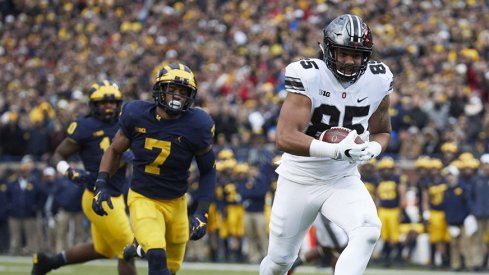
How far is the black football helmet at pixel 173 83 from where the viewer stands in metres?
6.62

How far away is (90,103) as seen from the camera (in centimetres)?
827

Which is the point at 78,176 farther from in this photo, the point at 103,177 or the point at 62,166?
the point at 103,177

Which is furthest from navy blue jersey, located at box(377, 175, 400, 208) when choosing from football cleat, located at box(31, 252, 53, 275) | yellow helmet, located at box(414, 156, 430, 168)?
football cleat, located at box(31, 252, 53, 275)

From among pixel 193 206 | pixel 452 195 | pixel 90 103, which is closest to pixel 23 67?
pixel 193 206

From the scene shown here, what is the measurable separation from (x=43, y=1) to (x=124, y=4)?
2.09 m

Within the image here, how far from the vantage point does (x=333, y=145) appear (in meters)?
5.48

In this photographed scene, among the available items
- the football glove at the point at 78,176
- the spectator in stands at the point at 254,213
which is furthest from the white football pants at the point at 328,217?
the spectator in stands at the point at 254,213

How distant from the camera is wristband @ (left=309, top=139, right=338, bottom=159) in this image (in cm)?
547

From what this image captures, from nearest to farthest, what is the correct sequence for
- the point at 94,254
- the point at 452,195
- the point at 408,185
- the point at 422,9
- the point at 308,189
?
the point at 308,189 → the point at 94,254 → the point at 452,195 → the point at 408,185 → the point at 422,9

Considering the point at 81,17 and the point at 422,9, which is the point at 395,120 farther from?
the point at 81,17

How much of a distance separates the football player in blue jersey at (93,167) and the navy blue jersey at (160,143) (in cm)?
110

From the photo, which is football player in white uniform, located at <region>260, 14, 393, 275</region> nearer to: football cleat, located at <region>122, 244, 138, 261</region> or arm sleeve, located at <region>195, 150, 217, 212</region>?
arm sleeve, located at <region>195, 150, 217, 212</region>

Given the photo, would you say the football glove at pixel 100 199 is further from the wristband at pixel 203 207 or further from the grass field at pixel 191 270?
the grass field at pixel 191 270

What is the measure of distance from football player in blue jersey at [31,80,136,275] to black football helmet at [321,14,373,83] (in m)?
2.61
